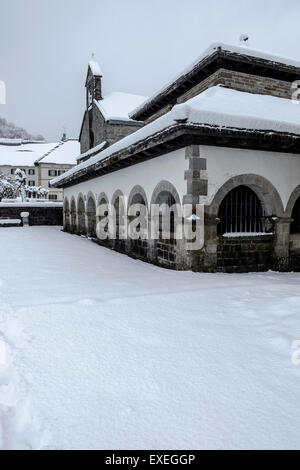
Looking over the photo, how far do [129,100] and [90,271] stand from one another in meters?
18.5

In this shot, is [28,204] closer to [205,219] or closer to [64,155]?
[205,219]

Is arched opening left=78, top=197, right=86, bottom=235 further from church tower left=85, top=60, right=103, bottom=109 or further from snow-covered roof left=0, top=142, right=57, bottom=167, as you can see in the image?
snow-covered roof left=0, top=142, right=57, bottom=167

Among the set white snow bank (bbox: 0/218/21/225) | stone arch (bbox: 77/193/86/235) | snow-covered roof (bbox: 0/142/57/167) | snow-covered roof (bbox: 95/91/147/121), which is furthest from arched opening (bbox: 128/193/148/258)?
snow-covered roof (bbox: 0/142/57/167)

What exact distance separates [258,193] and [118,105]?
621 inches

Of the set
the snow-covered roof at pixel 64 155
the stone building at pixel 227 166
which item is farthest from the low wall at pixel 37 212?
the snow-covered roof at pixel 64 155

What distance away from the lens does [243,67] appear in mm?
8766

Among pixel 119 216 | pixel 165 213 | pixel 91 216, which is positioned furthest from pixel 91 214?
pixel 165 213

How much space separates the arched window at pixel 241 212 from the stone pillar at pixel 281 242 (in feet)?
1.18

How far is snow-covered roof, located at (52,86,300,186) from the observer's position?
575 cm
